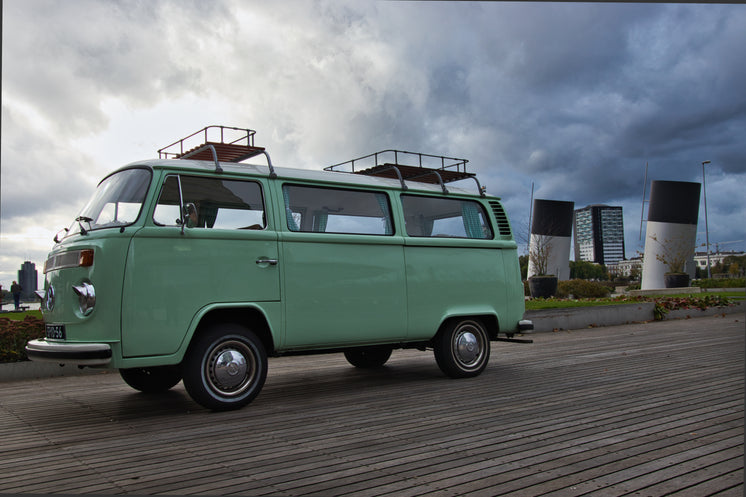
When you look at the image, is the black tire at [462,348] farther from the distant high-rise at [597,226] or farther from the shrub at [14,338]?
the distant high-rise at [597,226]

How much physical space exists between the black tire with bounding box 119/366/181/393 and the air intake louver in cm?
462

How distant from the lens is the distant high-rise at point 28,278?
253 inches

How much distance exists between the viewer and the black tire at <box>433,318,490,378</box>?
750cm

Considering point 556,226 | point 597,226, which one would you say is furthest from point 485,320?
point 597,226

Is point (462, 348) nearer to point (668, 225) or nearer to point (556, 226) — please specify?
point (668, 225)

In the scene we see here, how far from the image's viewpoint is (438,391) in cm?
671

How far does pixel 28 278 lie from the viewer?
6680 millimetres

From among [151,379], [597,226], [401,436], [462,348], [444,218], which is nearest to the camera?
[401,436]

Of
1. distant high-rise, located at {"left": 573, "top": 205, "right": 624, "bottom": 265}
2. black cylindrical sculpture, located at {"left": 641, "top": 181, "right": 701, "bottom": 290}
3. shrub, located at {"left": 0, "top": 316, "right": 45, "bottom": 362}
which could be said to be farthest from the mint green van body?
distant high-rise, located at {"left": 573, "top": 205, "right": 624, "bottom": 265}

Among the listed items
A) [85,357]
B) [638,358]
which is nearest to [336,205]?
[85,357]

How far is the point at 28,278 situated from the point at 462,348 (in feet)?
16.9

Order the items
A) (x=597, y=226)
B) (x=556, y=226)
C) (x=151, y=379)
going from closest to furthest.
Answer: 1. (x=151, y=379)
2. (x=556, y=226)
3. (x=597, y=226)

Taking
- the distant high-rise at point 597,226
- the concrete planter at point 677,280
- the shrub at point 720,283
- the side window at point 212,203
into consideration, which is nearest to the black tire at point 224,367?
the side window at point 212,203

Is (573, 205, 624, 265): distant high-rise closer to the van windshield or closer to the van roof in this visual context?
the van roof
